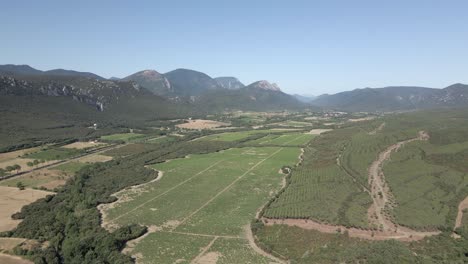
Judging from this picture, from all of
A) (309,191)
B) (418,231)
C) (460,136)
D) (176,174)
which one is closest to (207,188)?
(176,174)

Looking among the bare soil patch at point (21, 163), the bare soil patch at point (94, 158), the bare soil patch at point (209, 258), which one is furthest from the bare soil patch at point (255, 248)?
the bare soil patch at point (21, 163)

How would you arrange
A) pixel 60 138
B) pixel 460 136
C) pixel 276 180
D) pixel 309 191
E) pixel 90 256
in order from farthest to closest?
pixel 60 138 < pixel 460 136 < pixel 276 180 < pixel 309 191 < pixel 90 256

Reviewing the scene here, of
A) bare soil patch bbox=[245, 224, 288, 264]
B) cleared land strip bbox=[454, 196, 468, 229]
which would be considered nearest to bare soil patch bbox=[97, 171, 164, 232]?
bare soil patch bbox=[245, 224, 288, 264]

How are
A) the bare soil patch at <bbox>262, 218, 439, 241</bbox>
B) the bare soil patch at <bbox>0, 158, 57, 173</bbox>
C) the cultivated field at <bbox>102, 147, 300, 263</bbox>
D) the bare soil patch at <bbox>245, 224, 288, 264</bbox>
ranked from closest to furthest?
the bare soil patch at <bbox>245, 224, 288, 264</bbox> → the cultivated field at <bbox>102, 147, 300, 263</bbox> → the bare soil patch at <bbox>262, 218, 439, 241</bbox> → the bare soil patch at <bbox>0, 158, 57, 173</bbox>

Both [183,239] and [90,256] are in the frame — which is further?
[183,239]

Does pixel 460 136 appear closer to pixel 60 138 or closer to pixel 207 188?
pixel 207 188

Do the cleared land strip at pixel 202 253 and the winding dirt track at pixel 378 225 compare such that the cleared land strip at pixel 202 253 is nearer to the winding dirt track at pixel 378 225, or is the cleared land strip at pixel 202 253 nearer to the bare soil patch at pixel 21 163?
the winding dirt track at pixel 378 225

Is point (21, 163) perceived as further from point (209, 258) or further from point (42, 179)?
point (209, 258)

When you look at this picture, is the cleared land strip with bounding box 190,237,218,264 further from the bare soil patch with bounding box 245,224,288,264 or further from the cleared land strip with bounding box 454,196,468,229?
the cleared land strip with bounding box 454,196,468,229
